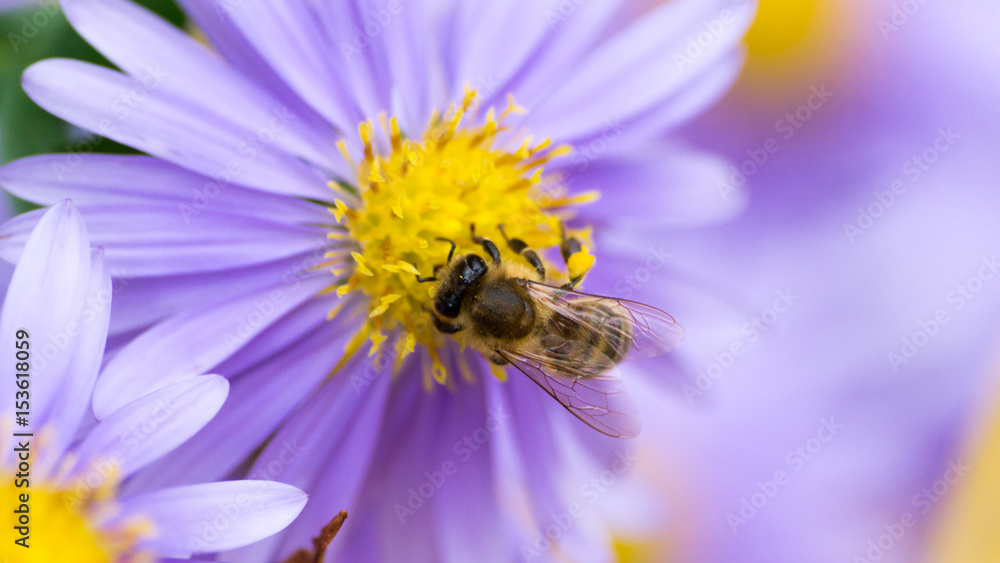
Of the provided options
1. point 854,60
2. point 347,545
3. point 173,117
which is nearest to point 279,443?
point 347,545

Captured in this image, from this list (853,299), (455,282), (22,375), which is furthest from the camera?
(853,299)

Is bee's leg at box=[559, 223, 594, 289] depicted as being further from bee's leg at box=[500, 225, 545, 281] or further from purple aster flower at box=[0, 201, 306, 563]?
purple aster flower at box=[0, 201, 306, 563]

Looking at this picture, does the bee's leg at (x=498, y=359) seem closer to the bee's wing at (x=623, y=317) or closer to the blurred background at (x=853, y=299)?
the bee's wing at (x=623, y=317)

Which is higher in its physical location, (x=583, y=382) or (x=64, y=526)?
(x=583, y=382)

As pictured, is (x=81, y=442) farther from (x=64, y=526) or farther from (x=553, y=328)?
(x=553, y=328)

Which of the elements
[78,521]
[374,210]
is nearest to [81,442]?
[78,521]

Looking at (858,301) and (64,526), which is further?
(858,301)
